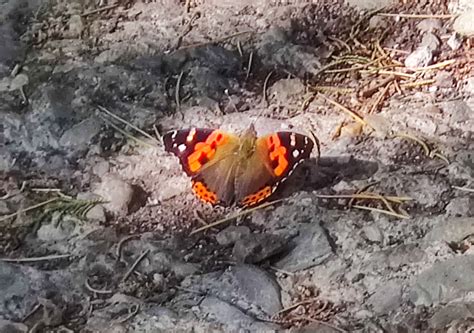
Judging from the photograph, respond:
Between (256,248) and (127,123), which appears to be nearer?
(256,248)

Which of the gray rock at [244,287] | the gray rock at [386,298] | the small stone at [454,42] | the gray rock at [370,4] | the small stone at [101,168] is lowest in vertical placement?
the gray rock at [244,287]

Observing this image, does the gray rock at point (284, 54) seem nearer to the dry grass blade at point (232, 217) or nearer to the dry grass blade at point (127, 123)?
the dry grass blade at point (127, 123)

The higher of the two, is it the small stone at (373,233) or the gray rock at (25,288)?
the small stone at (373,233)

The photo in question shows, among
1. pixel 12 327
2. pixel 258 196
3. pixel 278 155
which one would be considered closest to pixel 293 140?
pixel 278 155

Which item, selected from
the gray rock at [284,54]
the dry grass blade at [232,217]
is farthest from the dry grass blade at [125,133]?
the gray rock at [284,54]

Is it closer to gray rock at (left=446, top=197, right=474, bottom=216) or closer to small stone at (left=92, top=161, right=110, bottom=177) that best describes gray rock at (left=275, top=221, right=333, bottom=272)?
gray rock at (left=446, top=197, right=474, bottom=216)

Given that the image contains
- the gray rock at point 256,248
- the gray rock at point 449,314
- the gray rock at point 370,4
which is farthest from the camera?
the gray rock at point 370,4

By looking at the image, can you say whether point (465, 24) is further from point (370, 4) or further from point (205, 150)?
point (205, 150)
